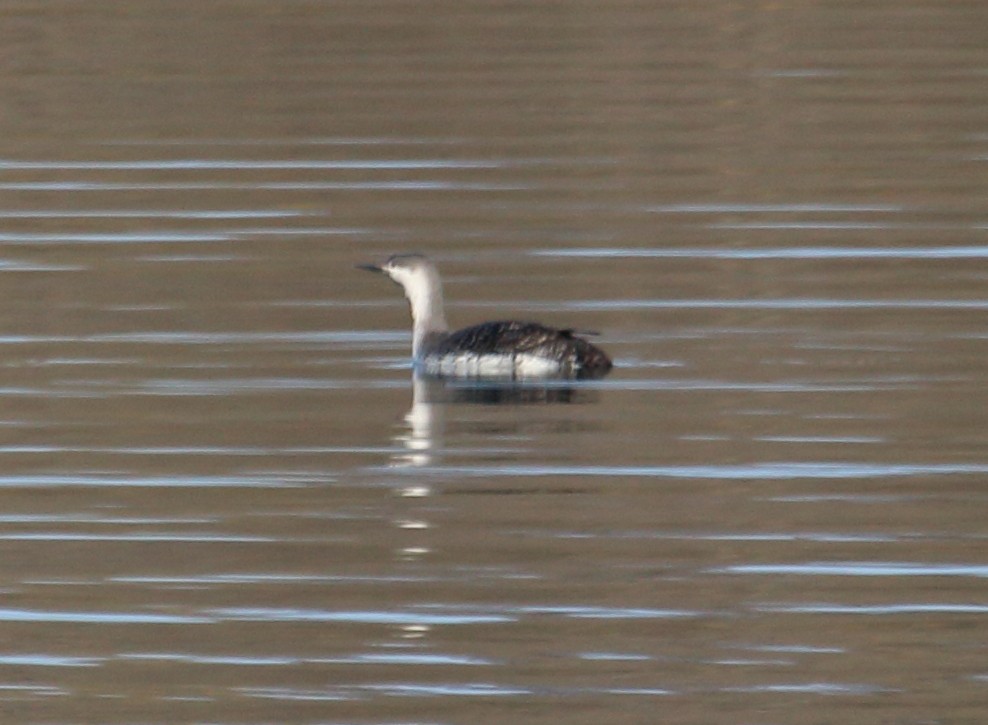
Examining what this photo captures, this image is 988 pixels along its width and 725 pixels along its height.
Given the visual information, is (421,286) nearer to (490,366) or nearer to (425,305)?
Result: (425,305)

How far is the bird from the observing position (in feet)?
48.7

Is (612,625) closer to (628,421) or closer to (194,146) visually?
(628,421)

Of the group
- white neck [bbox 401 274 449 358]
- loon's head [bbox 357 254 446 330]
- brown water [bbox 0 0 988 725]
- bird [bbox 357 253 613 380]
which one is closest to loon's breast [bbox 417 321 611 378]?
bird [bbox 357 253 613 380]

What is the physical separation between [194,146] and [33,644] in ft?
52.5

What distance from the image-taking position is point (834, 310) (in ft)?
53.9

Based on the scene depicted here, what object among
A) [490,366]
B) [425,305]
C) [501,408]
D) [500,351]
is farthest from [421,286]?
[501,408]

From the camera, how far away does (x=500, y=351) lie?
1505 cm

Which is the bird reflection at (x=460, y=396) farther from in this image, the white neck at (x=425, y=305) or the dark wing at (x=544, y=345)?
the white neck at (x=425, y=305)

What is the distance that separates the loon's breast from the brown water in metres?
0.16

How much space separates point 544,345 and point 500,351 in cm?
31

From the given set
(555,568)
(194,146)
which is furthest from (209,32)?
(555,568)

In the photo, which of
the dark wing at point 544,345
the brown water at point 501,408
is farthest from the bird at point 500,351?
the brown water at point 501,408

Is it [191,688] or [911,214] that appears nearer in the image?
[191,688]

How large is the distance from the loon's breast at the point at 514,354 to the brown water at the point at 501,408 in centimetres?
16
